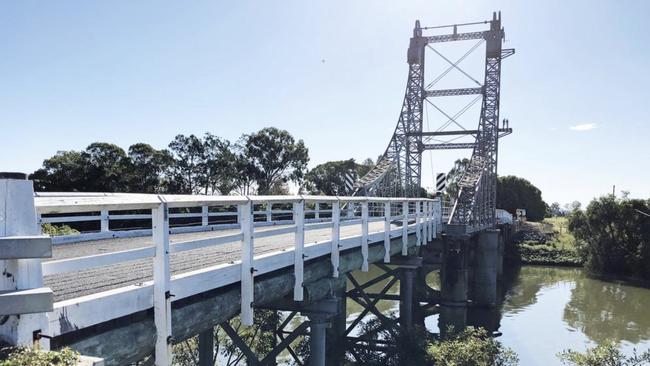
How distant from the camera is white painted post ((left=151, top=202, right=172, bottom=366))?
12.6ft

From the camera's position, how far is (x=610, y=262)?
131ft

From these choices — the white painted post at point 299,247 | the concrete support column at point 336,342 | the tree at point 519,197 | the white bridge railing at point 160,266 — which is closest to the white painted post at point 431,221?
the concrete support column at point 336,342

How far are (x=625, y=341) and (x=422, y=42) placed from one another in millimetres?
19668

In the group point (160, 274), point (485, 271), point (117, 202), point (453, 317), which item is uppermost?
point (117, 202)

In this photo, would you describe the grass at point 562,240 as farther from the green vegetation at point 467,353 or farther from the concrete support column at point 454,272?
the green vegetation at point 467,353

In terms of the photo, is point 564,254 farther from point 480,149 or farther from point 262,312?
point 262,312

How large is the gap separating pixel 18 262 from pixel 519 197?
Result: 7631 centimetres

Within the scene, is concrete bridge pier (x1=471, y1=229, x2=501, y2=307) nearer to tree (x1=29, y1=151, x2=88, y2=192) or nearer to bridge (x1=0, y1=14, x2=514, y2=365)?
bridge (x1=0, y1=14, x2=514, y2=365)

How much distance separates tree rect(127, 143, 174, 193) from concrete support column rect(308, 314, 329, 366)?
37.8 metres

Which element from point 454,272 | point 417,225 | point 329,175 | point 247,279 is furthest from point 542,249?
point 247,279

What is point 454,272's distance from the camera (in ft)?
68.3

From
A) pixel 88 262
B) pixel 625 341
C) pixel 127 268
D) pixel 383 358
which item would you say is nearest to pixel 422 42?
pixel 625 341

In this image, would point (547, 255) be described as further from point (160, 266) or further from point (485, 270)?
point (160, 266)

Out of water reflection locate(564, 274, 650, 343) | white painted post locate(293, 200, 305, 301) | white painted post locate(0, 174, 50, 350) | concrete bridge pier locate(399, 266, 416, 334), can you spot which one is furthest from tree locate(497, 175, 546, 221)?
white painted post locate(0, 174, 50, 350)
